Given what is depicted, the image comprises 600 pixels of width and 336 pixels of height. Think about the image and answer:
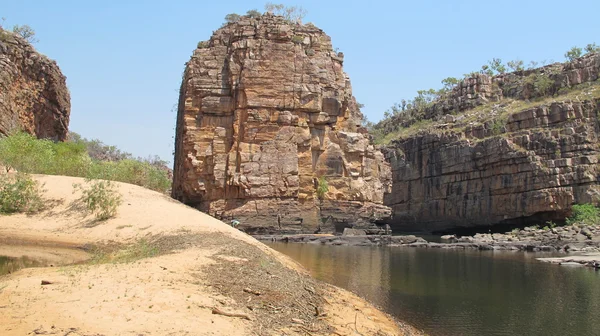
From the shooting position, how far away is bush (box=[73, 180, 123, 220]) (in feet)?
75.9

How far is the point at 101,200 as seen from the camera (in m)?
23.6

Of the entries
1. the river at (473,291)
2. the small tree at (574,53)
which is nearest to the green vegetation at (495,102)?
the small tree at (574,53)

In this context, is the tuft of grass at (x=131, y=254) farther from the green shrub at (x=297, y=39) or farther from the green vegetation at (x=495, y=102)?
the green vegetation at (x=495, y=102)

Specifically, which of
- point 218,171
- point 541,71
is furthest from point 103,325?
point 541,71

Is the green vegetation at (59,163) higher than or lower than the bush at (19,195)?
higher

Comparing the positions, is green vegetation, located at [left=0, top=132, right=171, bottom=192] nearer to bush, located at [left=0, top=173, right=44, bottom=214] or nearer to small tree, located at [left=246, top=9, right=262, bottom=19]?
bush, located at [left=0, top=173, right=44, bottom=214]

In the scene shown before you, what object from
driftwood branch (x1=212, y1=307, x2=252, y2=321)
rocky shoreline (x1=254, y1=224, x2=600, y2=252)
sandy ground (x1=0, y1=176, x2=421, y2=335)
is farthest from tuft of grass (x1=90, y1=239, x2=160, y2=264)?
rocky shoreline (x1=254, y1=224, x2=600, y2=252)

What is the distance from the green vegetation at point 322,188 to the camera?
162 feet

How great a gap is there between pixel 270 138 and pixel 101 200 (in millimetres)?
25908

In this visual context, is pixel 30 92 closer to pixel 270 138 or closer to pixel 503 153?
pixel 270 138

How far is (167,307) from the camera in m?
9.40

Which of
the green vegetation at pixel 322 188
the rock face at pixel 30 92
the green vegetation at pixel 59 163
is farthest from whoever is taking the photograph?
the green vegetation at pixel 322 188

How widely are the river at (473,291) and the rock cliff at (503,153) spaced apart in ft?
106

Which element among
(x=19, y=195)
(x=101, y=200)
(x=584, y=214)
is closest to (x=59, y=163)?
(x=19, y=195)
